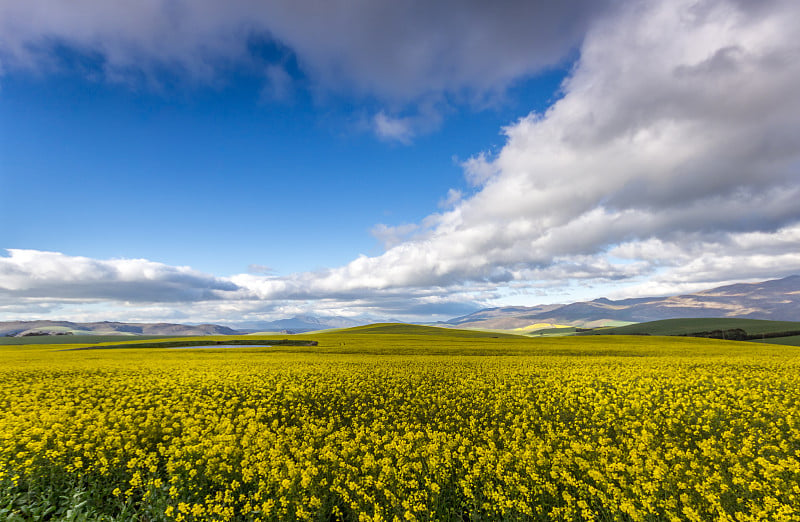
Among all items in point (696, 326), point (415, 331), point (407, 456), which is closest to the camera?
point (407, 456)

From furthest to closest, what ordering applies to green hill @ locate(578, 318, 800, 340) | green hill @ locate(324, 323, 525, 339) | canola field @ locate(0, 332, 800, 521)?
1. green hill @ locate(578, 318, 800, 340)
2. green hill @ locate(324, 323, 525, 339)
3. canola field @ locate(0, 332, 800, 521)

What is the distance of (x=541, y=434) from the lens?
11469 mm

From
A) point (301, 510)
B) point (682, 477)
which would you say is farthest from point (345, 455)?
point (682, 477)

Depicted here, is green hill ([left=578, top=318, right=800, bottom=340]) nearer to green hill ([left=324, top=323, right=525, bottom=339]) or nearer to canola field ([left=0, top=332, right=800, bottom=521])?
green hill ([left=324, top=323, right=525, bottom=339])

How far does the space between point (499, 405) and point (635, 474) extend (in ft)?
18.8

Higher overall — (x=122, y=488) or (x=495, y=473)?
(x=495, y=473)

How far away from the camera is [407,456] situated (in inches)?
343

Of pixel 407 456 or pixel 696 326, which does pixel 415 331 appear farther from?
pixel 696 326

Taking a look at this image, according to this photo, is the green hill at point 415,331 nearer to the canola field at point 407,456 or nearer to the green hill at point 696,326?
the green hill at point 696,326

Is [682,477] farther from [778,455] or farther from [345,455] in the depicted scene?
[345,455]

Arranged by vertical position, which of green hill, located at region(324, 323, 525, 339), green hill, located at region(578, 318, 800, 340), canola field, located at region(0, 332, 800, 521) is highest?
canola field, located at region(0, 332, 800, 521)

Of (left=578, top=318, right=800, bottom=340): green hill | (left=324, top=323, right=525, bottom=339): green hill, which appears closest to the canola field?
(left=324, top=323, right=525, bottom=339): green hill

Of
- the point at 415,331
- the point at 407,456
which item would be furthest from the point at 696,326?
the point at 407,456

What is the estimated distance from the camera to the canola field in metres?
7.05
